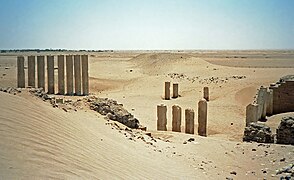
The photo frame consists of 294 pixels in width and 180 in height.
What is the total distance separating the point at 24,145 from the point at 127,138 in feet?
14.5

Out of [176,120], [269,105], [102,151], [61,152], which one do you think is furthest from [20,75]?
[61,152]

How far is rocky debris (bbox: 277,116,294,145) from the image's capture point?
11.8m

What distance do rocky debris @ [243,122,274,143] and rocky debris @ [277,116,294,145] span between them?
0.99ft

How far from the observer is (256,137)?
1236cm

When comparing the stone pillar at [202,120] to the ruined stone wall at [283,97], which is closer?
the stone pillar at [202,120]

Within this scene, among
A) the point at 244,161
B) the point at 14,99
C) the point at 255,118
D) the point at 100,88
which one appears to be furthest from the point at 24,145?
the point at 100,88

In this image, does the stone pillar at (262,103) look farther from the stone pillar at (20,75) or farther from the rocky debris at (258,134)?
the stone pillar at (20,75)

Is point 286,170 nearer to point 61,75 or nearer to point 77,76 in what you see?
point 77,76

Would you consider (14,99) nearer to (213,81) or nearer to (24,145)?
(24,145)

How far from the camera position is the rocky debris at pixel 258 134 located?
40.3 ft

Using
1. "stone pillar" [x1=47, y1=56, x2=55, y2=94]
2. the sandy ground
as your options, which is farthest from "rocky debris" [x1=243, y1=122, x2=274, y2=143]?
"stone pillar" [x1=47, y1=56, x2=55, y2=94]

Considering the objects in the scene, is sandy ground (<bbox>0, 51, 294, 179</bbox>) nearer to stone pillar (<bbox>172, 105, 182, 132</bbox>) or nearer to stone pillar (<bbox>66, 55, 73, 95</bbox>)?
stone pillar (<bbox>172, 105, 182, 132</bbox>)

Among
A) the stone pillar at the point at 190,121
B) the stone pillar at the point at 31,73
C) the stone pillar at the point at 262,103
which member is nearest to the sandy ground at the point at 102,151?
the stone pillar at the point at 262,103

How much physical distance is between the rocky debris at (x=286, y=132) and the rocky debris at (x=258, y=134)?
303 mm
